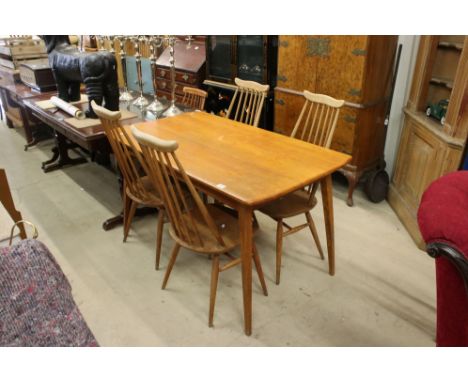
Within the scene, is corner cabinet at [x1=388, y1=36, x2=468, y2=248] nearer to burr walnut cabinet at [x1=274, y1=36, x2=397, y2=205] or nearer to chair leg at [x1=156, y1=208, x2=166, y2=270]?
burr walnut cabinet at [x1=274, y1=36, x2=397, y2=205]

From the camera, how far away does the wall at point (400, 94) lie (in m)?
2.76

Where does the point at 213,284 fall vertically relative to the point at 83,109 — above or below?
below

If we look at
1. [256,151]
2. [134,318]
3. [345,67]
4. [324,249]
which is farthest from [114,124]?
[345,67]

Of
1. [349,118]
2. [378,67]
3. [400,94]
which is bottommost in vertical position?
[349,118]

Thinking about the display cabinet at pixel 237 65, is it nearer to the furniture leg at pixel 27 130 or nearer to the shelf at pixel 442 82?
the shelf at pixel 442 82

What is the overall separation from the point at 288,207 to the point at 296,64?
4.58 feet

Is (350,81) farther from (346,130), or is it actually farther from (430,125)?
(430,125)

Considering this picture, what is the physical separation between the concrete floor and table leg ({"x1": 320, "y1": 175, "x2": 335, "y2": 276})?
0.10 m

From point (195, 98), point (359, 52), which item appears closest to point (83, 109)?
point (195, 98)

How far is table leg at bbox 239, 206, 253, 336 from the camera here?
1.56 m

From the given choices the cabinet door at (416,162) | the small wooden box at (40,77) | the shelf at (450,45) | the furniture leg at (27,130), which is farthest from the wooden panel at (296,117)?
the furniture leg at (27,130)

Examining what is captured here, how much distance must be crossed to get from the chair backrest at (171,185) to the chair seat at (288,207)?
389 mm

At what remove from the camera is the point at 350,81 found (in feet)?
8.73

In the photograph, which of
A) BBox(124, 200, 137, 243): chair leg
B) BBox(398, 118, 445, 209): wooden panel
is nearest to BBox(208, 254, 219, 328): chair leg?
BBox(124, 200, 137, 243): chair leg
